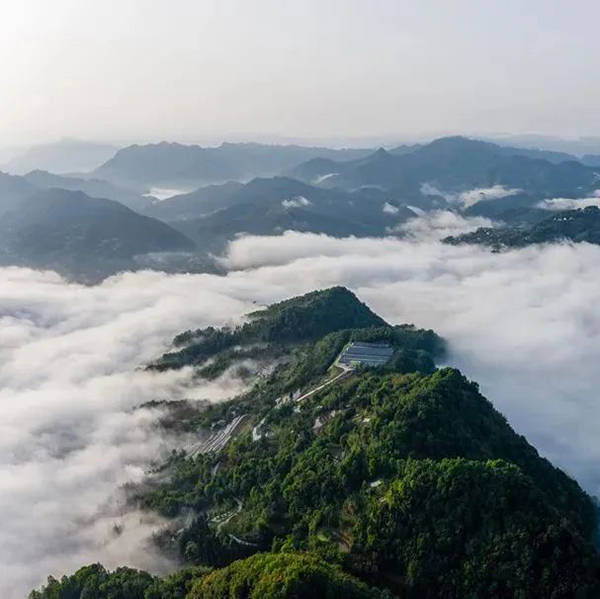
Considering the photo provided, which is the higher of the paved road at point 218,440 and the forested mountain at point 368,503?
the forested mountain at point 368,503

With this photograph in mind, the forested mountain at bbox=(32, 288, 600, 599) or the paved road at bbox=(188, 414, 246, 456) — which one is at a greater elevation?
the forested mountain at bbox=(32, 288, 600, 599)

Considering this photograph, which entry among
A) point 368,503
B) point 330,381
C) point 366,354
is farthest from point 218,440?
point 368,503

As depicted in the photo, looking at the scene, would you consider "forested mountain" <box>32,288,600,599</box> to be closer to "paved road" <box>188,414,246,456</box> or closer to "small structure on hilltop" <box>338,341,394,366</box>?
"paved road" <box>188,414,246,456</box>

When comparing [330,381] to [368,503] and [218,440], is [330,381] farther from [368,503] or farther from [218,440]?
[368,503]

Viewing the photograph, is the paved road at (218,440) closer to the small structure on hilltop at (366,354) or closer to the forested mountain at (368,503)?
the forested mountain at (368,503)

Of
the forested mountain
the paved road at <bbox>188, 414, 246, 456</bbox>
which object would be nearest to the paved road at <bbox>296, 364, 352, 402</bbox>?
the forested mountain

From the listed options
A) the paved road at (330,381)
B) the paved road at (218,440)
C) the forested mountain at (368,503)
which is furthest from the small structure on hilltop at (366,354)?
the paved road at (218,440)
